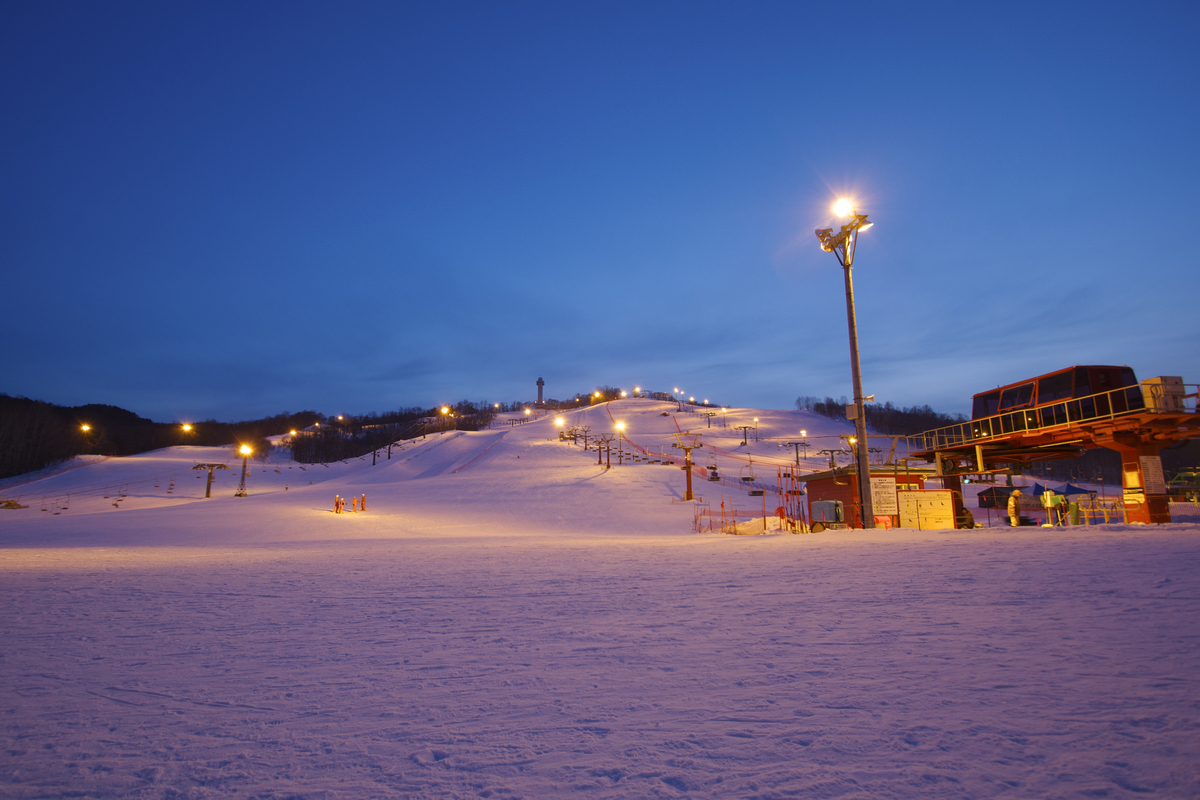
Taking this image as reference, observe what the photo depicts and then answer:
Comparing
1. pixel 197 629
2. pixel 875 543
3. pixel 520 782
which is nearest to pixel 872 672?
pixel 520 782

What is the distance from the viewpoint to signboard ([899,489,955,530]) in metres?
18.8

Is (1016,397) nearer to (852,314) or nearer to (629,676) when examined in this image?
(852,314)

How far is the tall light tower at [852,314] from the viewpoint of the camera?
16438 millimetres

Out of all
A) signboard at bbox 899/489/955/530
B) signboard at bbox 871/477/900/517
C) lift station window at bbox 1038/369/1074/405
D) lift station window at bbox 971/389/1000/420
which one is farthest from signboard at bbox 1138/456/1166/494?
lift station window at bbox 971/389/1000/420

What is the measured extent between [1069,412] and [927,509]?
5688 mm

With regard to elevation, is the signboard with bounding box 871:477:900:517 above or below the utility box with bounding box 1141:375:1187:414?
below

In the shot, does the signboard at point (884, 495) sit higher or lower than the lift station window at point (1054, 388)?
lower

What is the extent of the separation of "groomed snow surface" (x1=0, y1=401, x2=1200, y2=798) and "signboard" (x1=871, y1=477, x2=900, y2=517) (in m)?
7.93

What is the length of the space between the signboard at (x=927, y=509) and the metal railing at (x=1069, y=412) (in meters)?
3.36

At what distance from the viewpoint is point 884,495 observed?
19.7 metres

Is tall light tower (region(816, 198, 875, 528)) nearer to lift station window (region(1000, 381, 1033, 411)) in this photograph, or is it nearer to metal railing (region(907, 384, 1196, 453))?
metal railing (region(907, 384, 1196, 453))

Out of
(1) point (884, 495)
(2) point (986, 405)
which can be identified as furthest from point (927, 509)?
(2) point (986, 405)

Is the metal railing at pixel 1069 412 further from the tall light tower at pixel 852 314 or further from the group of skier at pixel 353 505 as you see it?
the group of skier at pixel 353 505

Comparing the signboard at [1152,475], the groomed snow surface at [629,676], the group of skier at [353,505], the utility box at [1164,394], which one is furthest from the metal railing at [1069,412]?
the group of skier at [353,505]
